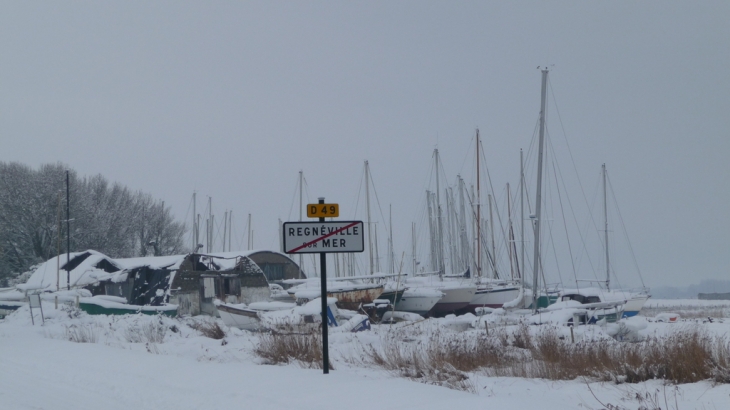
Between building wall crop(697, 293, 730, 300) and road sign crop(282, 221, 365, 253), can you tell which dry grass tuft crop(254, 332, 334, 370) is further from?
building wall crop(697, 293, 730, 300)

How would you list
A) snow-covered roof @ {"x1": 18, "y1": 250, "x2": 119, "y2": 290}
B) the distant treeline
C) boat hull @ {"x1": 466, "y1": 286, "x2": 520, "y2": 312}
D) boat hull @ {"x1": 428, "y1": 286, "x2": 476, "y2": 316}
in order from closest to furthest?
boat hull @ {"x1": 428, "y1": 286, "x2": 476, "y2": 316} < snow-covered roof @ {"x1": 18, "y1": 250, "x2": 119, "y2": 290} < boat hull @ {"x1": 466, "y1": 286, "x2": 520, "y2": 312} < the distant treeline

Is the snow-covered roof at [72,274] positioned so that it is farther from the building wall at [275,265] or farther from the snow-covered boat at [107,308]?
the snow-covered boat at [107,308]

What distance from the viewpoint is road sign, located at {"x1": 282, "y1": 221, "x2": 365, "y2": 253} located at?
11.4 m

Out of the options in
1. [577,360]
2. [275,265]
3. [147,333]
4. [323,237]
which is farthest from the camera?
[275,265]

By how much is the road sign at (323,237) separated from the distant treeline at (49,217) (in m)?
44.6

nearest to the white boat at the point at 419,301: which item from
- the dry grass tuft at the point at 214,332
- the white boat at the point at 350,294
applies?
the white boat at the point at 350,294

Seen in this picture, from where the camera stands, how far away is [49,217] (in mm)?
57188

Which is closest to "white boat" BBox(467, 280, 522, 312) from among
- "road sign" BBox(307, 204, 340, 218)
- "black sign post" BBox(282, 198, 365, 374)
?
"black sign post" BBox(282, 198, 365, 374)

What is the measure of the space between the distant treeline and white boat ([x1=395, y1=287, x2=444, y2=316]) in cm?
A: 2626

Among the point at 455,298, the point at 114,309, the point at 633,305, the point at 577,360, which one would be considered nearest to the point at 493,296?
the point at 455,298

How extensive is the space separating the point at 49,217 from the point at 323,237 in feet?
172

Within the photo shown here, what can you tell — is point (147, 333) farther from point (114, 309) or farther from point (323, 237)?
point (114, 309)

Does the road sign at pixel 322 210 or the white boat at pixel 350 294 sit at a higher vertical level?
the road sign at pixel 322 210

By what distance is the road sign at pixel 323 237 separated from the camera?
11367 millimetres
